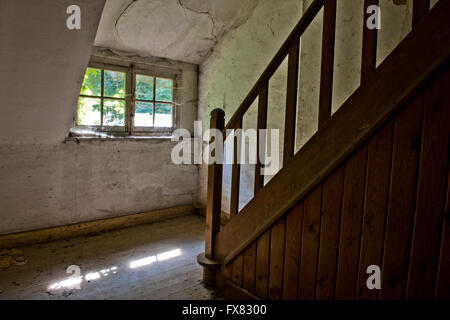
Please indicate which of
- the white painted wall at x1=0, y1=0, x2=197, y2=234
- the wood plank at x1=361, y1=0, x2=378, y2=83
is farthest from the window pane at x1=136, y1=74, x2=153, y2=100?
the wood plank at x1=361, y1=0, x2=378, y2=83

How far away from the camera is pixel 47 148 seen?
3.18 m

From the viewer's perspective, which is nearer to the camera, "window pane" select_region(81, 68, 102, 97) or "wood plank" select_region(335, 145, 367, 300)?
"wood plank" select_region(335, 145, 367, 300)

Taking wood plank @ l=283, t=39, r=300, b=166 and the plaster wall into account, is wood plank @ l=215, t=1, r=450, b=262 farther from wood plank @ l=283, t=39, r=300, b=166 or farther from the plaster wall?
the plaster wall

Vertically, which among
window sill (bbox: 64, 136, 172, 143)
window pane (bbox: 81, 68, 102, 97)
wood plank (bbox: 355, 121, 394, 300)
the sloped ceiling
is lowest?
wood plank (bbox: 355, 121, 394, 300)

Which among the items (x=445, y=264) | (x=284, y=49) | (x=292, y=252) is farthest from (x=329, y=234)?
(x=284, y=49)

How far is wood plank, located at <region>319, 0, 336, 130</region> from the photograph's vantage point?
1.67 meters

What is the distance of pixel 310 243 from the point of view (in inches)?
70.3

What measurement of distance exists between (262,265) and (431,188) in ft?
3.57

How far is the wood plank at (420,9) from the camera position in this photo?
140cm

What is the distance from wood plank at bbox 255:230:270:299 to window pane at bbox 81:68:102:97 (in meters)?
2.58

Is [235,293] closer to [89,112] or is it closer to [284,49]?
[284,49]

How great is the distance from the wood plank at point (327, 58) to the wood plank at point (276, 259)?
675mm
